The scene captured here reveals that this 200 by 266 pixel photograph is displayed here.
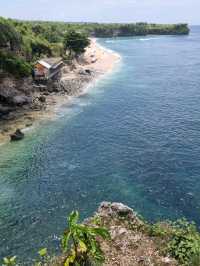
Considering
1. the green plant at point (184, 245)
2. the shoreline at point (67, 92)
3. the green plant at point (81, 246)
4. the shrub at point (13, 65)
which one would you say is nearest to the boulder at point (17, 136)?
the shoreline at point (67, 92)

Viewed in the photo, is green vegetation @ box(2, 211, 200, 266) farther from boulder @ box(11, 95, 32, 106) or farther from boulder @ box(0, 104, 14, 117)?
boulder @ box(11, 95, 32, 106)

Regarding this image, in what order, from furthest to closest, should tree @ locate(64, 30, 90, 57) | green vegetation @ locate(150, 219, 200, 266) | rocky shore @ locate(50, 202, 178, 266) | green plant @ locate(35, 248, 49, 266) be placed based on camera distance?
tree @ locate(64, 30, 90, 57), rocky shore @ locate(50, 202, 178, 266), green vegetation @ locate(150, 219, 200, 266), green plant @ locate(35, 248, 49, 266)

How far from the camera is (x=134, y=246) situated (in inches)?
1508

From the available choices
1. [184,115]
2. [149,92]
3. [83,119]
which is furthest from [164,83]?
[83,119]

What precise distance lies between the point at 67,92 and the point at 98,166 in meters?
53.2

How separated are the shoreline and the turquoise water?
12.1 ft

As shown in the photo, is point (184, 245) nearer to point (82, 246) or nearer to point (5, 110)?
point (82, 246)

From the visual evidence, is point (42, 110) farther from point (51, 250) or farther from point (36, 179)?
point (51, 250)

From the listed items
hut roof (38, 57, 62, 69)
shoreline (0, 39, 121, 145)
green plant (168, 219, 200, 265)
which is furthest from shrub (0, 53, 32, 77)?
green plant (168, 219, 200, 265)

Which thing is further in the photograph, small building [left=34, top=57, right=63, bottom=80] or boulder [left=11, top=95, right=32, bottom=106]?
small building [left=34, top=57, right=63, bottom=80]

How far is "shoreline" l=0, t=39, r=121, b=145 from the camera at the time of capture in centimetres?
8631

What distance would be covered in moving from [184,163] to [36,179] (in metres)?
27.1

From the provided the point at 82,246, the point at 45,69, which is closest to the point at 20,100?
the point at 45,69

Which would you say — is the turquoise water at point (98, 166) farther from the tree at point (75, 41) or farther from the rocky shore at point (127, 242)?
the tree at point (75, 41)
